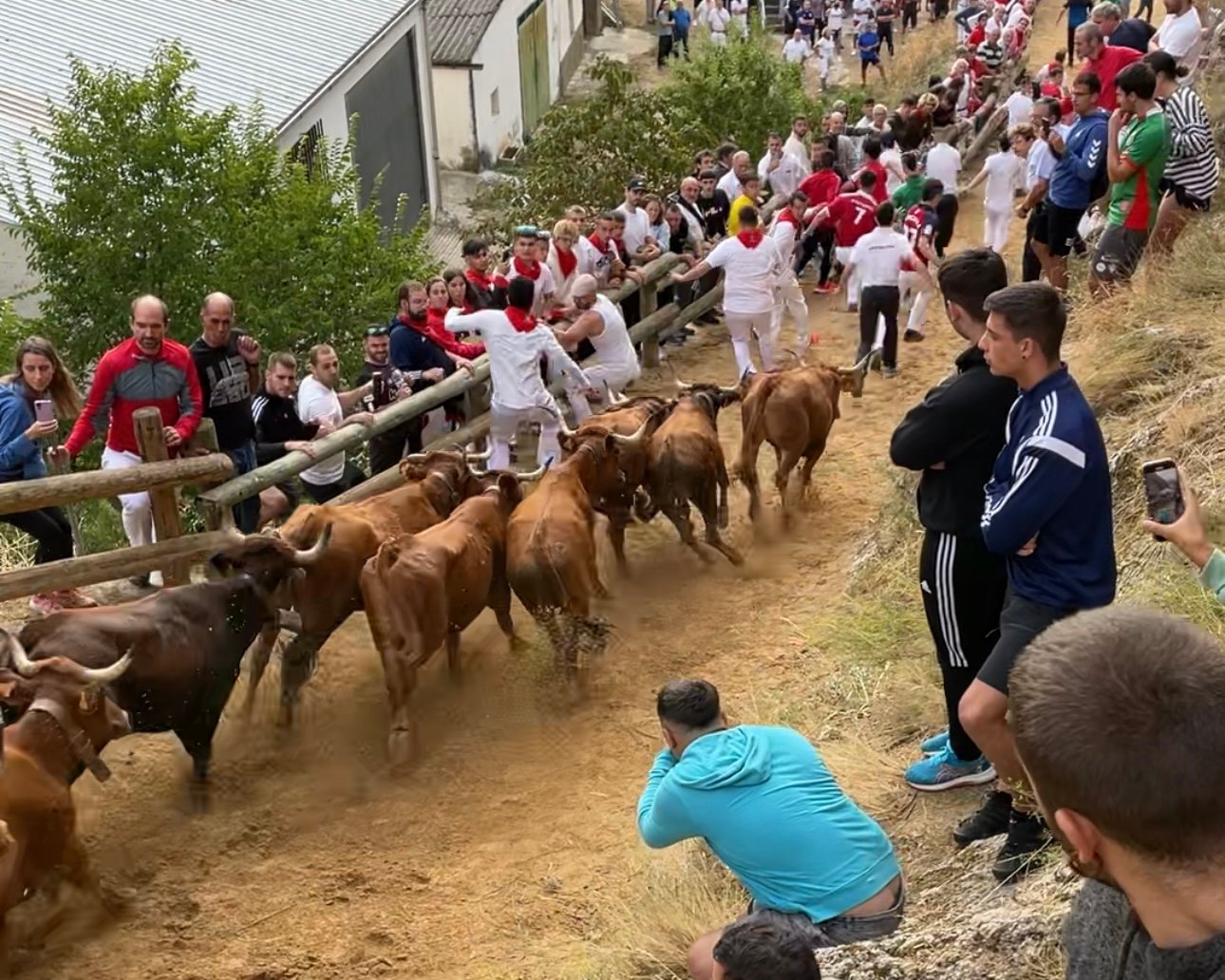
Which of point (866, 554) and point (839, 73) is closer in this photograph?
point (866, 554)

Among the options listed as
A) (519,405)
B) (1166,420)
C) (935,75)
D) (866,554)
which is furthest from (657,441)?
(935,75)

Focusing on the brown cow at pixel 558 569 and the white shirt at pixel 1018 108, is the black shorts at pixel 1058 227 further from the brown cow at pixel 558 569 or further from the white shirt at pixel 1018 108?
the white shirt at pixel 1018 108

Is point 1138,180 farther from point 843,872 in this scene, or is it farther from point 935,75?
point 935,75

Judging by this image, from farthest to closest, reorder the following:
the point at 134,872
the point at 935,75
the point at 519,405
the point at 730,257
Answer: the point at 935,75 → the point at 730,257 → the point at 519,405 → the point at 134,872

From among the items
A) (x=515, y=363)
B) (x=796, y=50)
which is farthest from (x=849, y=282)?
(x=796, y=50)

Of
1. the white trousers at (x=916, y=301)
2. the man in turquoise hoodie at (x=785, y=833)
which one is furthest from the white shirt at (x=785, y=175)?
the man in turquoise hoodie at (x=785, y=833)

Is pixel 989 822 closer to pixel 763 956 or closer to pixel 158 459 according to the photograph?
pixel 763 956

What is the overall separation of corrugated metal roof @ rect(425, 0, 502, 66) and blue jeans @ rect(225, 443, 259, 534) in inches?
776

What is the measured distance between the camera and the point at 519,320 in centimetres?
927

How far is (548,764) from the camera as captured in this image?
7184mm

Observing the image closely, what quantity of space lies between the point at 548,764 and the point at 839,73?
95.3ft

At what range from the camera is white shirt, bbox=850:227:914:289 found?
1201 centimetres

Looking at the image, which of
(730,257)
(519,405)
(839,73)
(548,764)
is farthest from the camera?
(839,73)

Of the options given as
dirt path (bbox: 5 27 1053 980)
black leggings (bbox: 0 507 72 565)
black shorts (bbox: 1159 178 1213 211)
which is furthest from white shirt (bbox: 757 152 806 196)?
black leggings (bbox: 0 507 72 565)
